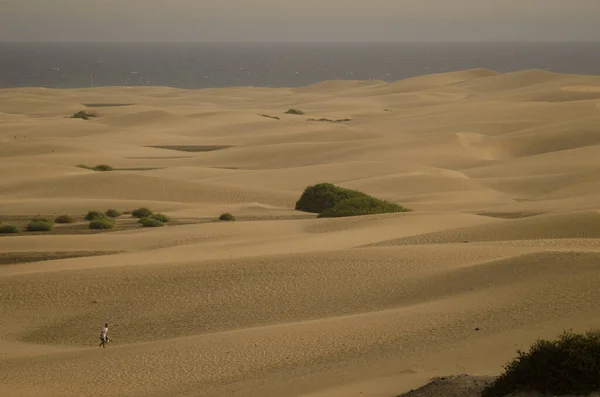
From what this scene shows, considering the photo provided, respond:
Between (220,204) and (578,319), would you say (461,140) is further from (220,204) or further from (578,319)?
(578,319)

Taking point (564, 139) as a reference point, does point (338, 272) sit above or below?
below

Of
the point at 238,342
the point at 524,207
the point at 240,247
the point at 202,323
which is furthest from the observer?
the point at 524,207

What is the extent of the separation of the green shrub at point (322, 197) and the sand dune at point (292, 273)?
63 centimetres

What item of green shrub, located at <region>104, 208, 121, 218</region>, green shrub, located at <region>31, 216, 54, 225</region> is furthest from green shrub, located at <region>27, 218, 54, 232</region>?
green shrub, located at <region>104, 208, 121, 218</region>

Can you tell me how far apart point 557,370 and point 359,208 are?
19914 mm

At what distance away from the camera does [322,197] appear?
→ 93.9 feet

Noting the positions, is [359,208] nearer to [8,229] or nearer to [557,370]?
[8,229]

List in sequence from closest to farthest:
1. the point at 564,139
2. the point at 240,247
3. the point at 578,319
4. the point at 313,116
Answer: the point at 578,319
the point at 240,247
the point at 564,139
the point at 313,116

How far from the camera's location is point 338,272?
→ 53.9 ft

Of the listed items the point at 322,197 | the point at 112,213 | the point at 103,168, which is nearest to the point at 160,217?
the point at 112,213

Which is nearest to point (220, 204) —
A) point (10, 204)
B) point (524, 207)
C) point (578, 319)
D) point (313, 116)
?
point (10, 204)

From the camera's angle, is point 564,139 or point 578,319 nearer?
point 578,319

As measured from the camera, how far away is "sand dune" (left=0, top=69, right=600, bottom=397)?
1123cm

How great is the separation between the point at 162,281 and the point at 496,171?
25849 mm
